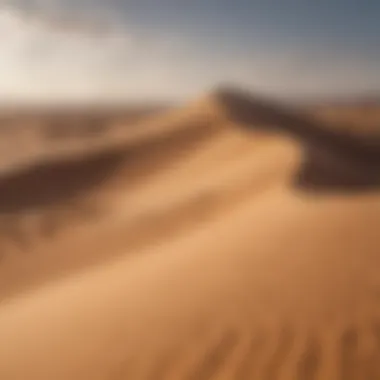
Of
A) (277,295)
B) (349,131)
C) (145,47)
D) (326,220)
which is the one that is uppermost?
(349,131)

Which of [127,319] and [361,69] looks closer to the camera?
[127,319]

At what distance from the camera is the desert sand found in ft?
10.1

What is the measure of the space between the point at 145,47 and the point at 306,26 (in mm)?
2646

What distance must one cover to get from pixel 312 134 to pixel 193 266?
7.45 m

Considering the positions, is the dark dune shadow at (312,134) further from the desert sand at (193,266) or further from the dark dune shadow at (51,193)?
the dark dune shadow at (51,193)

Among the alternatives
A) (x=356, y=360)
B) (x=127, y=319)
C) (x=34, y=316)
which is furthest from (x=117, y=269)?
(x=356, y=360)

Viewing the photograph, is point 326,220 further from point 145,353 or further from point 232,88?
point 232,88

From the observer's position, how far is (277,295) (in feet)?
11.9

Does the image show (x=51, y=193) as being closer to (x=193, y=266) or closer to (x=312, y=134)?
(x=193, y=266)

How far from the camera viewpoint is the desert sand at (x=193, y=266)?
3.07 m

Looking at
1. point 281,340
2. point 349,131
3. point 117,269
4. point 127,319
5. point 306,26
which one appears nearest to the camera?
point 281,340

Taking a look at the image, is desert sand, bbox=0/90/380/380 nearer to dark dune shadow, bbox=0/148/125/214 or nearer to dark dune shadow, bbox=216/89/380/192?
dark dune shadow, bbox=0/148/125/214

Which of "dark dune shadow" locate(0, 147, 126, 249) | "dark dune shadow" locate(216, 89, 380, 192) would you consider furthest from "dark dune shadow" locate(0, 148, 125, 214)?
"dark dune shadow" locate(216, 89, 380, 192)

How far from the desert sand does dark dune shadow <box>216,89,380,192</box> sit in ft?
0.73
